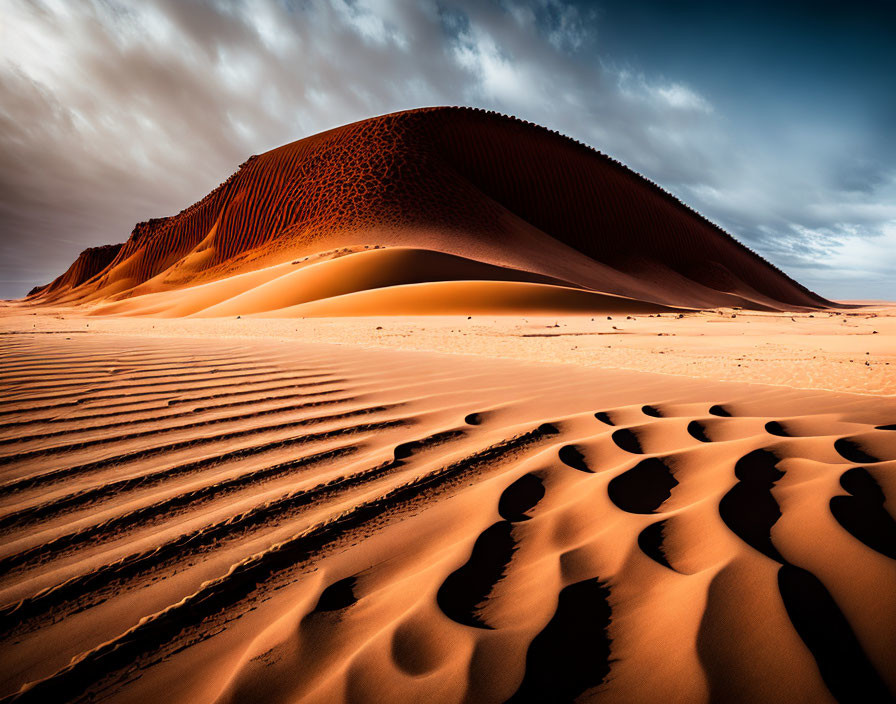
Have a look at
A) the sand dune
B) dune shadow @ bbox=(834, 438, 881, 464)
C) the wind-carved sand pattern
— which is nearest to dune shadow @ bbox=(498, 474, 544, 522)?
the wind-carved sand pattern

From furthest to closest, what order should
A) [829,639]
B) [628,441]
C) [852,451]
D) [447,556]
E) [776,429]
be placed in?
1. [776,429]
2. [628,441]
3. [852,451]
4. [447,556]
5. [829,639]

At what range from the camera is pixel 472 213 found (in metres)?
42.3

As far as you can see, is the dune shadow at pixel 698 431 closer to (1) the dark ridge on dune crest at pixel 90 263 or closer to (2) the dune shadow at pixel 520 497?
(2) the dune shadow at pixel 520 497

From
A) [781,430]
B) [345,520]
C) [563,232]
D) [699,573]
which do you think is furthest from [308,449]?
[563,232]

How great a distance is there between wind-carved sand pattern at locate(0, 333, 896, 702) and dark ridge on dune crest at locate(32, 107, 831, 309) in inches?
1349

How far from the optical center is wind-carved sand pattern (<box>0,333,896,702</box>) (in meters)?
0.92

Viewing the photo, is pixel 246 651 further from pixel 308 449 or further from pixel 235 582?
pixel 308 449

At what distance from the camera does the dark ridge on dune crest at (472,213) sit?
4062 cm

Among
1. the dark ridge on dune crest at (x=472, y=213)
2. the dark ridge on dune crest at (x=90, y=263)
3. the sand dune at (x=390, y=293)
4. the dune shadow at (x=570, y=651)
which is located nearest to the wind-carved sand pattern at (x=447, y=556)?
the dune shadow at (x=570, y=651)

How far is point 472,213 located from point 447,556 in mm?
43227

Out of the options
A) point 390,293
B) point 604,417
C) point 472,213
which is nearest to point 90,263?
point 472,213

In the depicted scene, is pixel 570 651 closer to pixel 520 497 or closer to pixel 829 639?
pixel 829 639

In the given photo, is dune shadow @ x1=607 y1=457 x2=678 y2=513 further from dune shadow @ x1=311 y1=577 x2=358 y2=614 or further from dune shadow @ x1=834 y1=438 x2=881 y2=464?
dune shadow @ x1=311 y1=577 x2=358 y2=614

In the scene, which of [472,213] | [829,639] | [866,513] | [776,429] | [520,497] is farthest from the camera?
[472,213]
